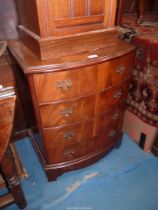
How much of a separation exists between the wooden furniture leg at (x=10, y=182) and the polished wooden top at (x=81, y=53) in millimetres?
558

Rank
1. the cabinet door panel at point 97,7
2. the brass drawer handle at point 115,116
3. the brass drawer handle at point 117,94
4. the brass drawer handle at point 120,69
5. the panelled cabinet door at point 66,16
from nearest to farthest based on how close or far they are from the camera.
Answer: the panelled cabinet door at point 66,16 < the cabinet door panel at point 97,7 < the brass drawer handle at point 120,69 < the brass drawer handle at point 117,94 < the brass drawer handle at point 115,116

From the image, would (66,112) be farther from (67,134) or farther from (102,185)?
(102,185)

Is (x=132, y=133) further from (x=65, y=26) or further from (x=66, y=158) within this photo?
(x=65, y=26)

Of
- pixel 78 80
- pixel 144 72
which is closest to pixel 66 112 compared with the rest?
pixel 78 80

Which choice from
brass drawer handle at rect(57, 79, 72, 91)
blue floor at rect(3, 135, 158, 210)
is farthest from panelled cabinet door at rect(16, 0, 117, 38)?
blue floor at rect(3, 135, 158, 210)

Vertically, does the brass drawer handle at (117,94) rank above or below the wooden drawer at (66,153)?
above

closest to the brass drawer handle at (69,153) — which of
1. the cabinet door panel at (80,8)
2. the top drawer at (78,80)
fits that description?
the top drawer at (78,80)

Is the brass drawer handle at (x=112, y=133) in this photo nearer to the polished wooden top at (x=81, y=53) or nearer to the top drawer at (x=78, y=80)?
the top drawer at (x=78, y=80)

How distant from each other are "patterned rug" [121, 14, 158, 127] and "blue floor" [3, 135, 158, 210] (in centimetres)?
44

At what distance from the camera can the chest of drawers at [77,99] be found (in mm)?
992

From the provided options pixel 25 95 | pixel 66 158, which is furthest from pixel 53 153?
pixel 25 95

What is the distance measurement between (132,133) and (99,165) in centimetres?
48

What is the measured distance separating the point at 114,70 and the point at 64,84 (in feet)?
1.17

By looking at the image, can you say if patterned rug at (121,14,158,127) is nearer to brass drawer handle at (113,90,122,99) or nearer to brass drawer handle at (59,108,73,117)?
brass drawer handle at (113,90,122,99)
